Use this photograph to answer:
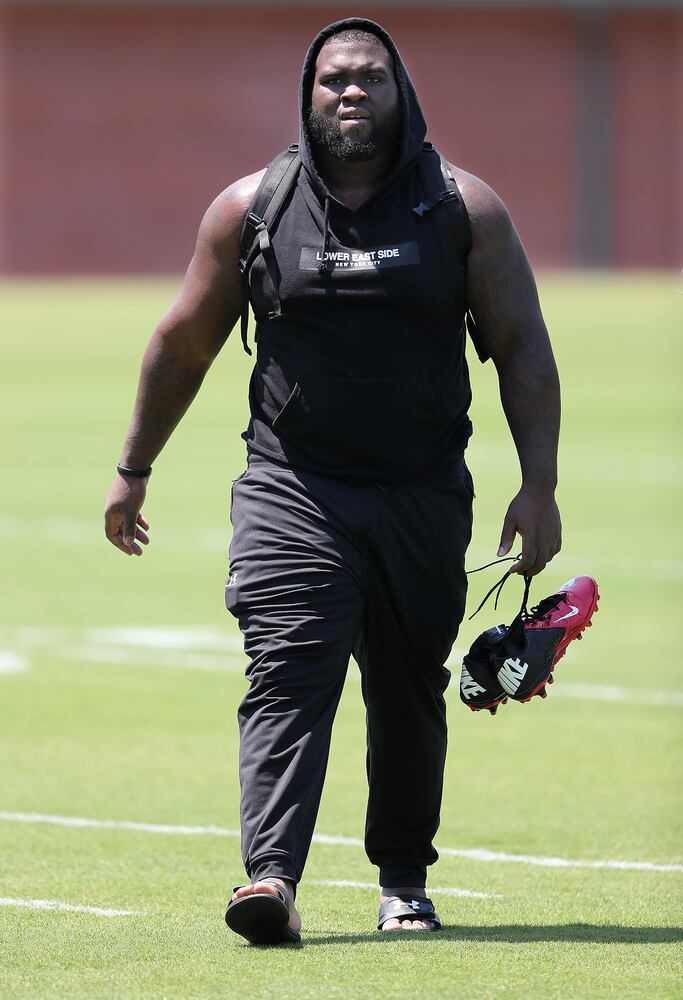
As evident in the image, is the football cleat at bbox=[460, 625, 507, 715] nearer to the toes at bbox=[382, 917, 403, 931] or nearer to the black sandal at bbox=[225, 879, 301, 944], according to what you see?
the toes at bbox=[382, 917, 403, 931]

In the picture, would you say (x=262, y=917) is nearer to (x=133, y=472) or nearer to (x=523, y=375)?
(x=133, y=472)

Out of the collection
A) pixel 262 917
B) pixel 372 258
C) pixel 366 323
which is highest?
pixel 372 258

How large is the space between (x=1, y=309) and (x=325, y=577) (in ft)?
108

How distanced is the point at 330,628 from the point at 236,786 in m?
2.61

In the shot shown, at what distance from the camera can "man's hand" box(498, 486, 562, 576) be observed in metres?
5.70

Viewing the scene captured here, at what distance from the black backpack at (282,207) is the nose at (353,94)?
0.74 feet

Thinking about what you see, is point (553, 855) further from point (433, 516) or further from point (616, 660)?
point (616, 660)

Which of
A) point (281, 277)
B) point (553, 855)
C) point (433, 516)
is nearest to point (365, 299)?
point (281, 277)

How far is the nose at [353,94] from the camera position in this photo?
221 inches

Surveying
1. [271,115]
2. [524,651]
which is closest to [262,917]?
[524,651]

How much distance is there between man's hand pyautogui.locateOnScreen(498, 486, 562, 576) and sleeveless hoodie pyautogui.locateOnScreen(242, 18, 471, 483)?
0.22 metres

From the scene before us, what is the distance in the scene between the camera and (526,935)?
5648mm

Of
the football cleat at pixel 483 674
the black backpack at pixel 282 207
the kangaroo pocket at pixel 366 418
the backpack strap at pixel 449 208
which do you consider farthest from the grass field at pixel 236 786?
the backpack strap at pixel 449 208

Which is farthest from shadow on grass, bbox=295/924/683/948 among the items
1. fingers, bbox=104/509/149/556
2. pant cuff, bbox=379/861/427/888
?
fingers, bbox=104/509/149/556
